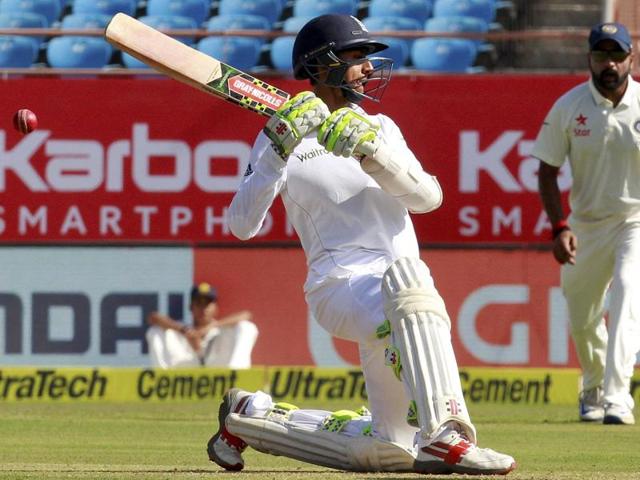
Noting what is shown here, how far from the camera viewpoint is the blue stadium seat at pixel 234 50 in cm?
989

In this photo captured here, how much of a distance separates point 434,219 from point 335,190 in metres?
5.23

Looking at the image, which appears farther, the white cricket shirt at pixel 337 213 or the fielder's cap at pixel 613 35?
the fielder's cap at pixel 613 35

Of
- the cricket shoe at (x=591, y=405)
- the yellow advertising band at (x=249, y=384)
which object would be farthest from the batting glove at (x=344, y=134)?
the yellow advertising band at (x=249, y=384)

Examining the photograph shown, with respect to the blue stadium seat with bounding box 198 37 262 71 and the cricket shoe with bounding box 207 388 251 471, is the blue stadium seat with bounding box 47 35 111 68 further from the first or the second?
the cricket shoe with bounding box 207 388 251 471

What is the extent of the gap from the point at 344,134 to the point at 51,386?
5227 mm

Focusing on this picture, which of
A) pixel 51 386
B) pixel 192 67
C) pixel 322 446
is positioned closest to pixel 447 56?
pixel 51 386

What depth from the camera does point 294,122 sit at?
162 inches

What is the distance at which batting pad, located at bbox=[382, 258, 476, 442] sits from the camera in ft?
12.8

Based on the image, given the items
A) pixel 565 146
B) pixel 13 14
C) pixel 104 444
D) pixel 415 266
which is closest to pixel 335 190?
pixel 415 266

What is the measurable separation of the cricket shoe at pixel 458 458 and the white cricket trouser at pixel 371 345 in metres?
0.41

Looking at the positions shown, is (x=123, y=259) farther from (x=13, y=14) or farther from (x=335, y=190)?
(x=335, y=190)

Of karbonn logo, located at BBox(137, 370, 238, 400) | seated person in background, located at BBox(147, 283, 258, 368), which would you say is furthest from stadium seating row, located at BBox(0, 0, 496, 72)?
karbonn logo, located at BBox(137, 370, 238, 400)

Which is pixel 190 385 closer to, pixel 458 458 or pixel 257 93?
pixel 257 93

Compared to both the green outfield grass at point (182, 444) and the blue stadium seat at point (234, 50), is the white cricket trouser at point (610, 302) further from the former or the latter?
the blue stadium seat at point (234, 50)
